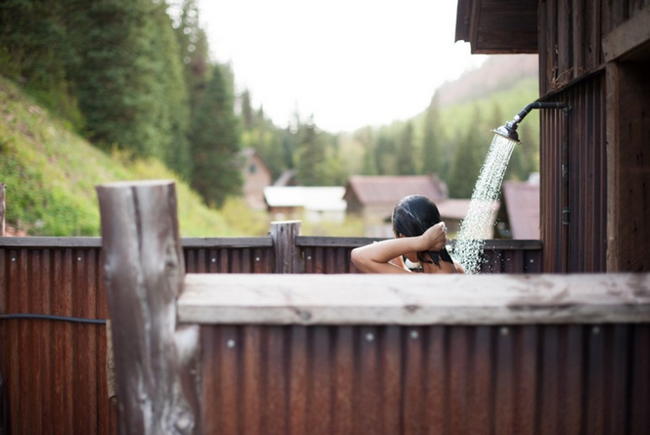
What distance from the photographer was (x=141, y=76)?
26969 mm

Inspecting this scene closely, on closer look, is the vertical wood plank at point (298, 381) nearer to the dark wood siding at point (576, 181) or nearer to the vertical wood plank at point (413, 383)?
the vertical wood plank at point (413, 383)

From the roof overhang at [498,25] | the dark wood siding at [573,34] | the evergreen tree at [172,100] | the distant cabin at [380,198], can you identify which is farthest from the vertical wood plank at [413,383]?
the distant cabin at [380,198]

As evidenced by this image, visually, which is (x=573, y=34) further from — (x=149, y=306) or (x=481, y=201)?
(x=149, y=306)

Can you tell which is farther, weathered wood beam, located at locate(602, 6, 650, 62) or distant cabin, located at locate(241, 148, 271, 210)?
distant cabin, located at locate(241, 148, 271, 210)

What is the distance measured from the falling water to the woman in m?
1.66

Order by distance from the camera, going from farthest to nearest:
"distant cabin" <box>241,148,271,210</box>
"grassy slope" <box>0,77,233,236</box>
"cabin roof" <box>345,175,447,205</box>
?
"distant cabin" <box>241,148,271,210</box> → "cabin roof" <box>345,175,447,205</box> → "grassy slope" <box>0,77,233,236</box>

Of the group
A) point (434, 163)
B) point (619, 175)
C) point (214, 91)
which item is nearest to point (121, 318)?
point (619, 175)

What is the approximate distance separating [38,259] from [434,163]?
9354 centimetres

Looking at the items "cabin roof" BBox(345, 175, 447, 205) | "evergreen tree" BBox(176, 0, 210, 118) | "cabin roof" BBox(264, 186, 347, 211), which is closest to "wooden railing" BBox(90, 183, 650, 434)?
"evergreen tree" BBox(176, 0, 210, 118)

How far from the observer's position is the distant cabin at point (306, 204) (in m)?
59.8

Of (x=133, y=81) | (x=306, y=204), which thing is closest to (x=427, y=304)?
(x=133, y=81)

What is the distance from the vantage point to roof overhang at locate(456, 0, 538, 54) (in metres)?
7.09

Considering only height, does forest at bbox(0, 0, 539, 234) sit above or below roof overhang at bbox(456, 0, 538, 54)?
above

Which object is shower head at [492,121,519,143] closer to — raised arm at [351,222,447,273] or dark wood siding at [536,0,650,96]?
dark wood siding at [536,0,650,96]
